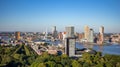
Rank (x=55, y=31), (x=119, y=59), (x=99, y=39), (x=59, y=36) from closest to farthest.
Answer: (x=119, y=59), (x=99, y=39), (x=59, y=36), (x=55, y=31)

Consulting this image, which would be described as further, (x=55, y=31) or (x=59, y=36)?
(x=55, y=31)

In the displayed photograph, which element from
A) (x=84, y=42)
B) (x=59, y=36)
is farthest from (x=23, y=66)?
(x=59, y=36)

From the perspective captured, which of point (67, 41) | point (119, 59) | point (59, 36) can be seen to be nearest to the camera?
point (119, 59)

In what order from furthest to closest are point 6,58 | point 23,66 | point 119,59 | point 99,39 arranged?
point 99,39, point 119,59, point 6,58, point 23,66

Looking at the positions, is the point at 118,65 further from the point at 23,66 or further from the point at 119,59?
the point at 23,66

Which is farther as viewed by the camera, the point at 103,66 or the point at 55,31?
the point at 55,31

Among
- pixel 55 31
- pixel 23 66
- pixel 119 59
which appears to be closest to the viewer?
pixel 23 66

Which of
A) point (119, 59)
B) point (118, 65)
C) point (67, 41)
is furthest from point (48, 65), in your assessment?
point (67, 41)

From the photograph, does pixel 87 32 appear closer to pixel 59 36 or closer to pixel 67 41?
pixel 59 36

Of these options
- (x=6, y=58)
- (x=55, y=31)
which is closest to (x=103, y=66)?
(x=6, y=58)
